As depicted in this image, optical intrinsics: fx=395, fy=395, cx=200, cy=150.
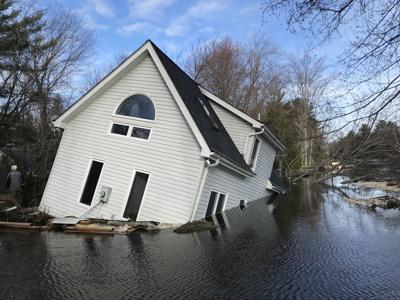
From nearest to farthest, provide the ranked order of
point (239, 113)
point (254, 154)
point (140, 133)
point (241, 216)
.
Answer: point (140, 133) < point (241, 216) < point (239, 113) < point (254, 154)

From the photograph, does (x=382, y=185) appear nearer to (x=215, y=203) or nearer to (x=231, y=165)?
(x=231, y=165)

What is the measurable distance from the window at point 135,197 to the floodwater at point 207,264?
2026 millimetres

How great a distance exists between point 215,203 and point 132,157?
349 cm

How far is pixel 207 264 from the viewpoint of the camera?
328 inches

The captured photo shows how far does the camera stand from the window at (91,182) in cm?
1442

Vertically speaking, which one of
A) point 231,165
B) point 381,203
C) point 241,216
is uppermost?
point 381,203

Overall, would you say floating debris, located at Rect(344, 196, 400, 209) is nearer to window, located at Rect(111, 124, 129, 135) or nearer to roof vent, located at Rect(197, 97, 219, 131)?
roof vent, located at Rect(197, 97, 219, 131)

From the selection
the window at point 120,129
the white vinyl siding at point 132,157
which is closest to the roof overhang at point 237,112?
the white vinyl siding at point 132,157

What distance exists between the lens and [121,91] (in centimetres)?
1484

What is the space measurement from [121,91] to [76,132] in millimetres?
2525

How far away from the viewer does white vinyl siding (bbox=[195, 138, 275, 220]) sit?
1345 cm

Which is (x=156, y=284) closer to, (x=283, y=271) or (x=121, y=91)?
(x=283, y=271)

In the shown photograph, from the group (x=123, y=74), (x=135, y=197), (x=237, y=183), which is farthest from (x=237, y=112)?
(x=135, y=197)

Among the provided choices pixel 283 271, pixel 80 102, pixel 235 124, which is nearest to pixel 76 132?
pixel 80 102
